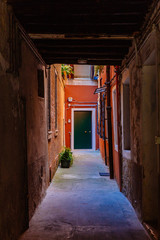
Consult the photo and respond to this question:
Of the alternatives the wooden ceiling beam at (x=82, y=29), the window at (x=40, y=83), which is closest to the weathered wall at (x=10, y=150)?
the wooden ceiling beam at (x=82, y=29)

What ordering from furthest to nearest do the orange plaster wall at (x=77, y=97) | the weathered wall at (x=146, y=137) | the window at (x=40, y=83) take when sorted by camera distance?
the orange plaster wall at (x=77, y=97) → the window at (x=40, y=83) → the weathered wall at (x=146, y=137)

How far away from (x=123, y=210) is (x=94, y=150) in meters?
9.87

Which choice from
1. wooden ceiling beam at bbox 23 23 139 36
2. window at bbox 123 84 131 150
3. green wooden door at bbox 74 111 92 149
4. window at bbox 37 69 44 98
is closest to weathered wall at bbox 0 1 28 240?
wooden ceiling beam at bbox 23 23 139 36

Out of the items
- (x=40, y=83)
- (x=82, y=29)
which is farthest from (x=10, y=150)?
(x=40, y=83)

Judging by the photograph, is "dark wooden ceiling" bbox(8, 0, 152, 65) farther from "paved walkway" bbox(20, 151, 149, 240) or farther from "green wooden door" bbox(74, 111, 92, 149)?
"green wooden door" bbox(74, 111, 92, 149)

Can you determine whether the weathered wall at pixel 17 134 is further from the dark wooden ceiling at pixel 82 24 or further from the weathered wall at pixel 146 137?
the weathered wall at pixel 146 137

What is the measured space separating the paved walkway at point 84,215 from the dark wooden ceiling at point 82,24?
303cm

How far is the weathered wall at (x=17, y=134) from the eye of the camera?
255 cm

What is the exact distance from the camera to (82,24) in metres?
3.26

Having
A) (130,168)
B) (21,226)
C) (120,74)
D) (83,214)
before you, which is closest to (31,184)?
(21,226)

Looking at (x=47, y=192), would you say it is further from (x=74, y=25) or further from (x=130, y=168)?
(x=74, y=25)

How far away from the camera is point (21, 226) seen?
3.19 m

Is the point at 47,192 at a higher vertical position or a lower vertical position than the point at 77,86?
lower

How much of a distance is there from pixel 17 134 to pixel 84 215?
78.2 inches
